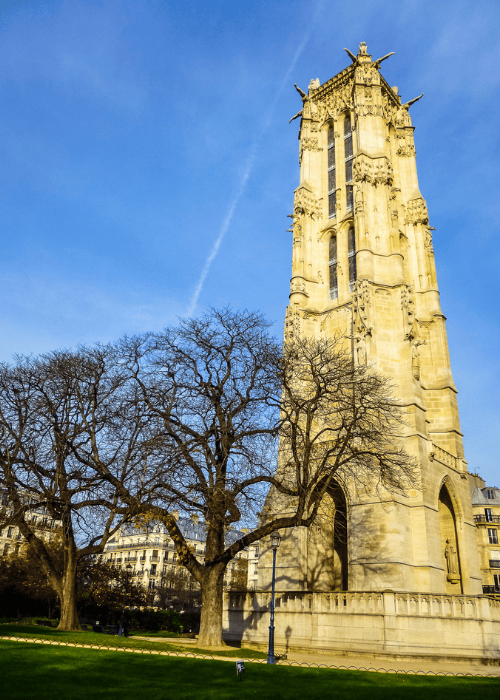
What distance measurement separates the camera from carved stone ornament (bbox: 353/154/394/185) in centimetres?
3131

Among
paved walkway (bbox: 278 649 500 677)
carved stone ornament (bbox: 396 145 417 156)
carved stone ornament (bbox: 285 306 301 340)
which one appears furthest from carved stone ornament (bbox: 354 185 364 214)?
paved walkway (bbox: 278 649 500 677)

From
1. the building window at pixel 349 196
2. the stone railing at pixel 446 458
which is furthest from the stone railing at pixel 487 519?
the building window at pixel 349 196

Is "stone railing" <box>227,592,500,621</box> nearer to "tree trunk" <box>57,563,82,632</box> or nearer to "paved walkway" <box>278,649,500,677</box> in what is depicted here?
"paved walkway" <box>278,649,500,677</box>

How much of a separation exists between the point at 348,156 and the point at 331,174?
5.05ft

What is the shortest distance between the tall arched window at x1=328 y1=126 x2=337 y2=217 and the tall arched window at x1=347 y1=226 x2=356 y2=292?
2.62 metres

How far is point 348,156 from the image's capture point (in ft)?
115

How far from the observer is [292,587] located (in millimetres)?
21797

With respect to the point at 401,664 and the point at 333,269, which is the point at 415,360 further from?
the point at 401,664

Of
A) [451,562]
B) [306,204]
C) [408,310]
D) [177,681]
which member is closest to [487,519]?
[451,562]

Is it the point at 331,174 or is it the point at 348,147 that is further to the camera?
the point at 331,174

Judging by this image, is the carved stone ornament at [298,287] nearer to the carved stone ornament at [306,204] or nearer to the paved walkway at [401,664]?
the carved stone ornament at [306,204]

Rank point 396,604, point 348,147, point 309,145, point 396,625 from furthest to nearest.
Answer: point 309,145
point 348,147
point 396,604
point 396,625

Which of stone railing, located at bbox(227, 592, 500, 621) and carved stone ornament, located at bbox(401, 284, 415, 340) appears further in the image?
carved stone ornament, located at bbox(401, 284, 415, 340)

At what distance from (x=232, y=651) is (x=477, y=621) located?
8197 mm
